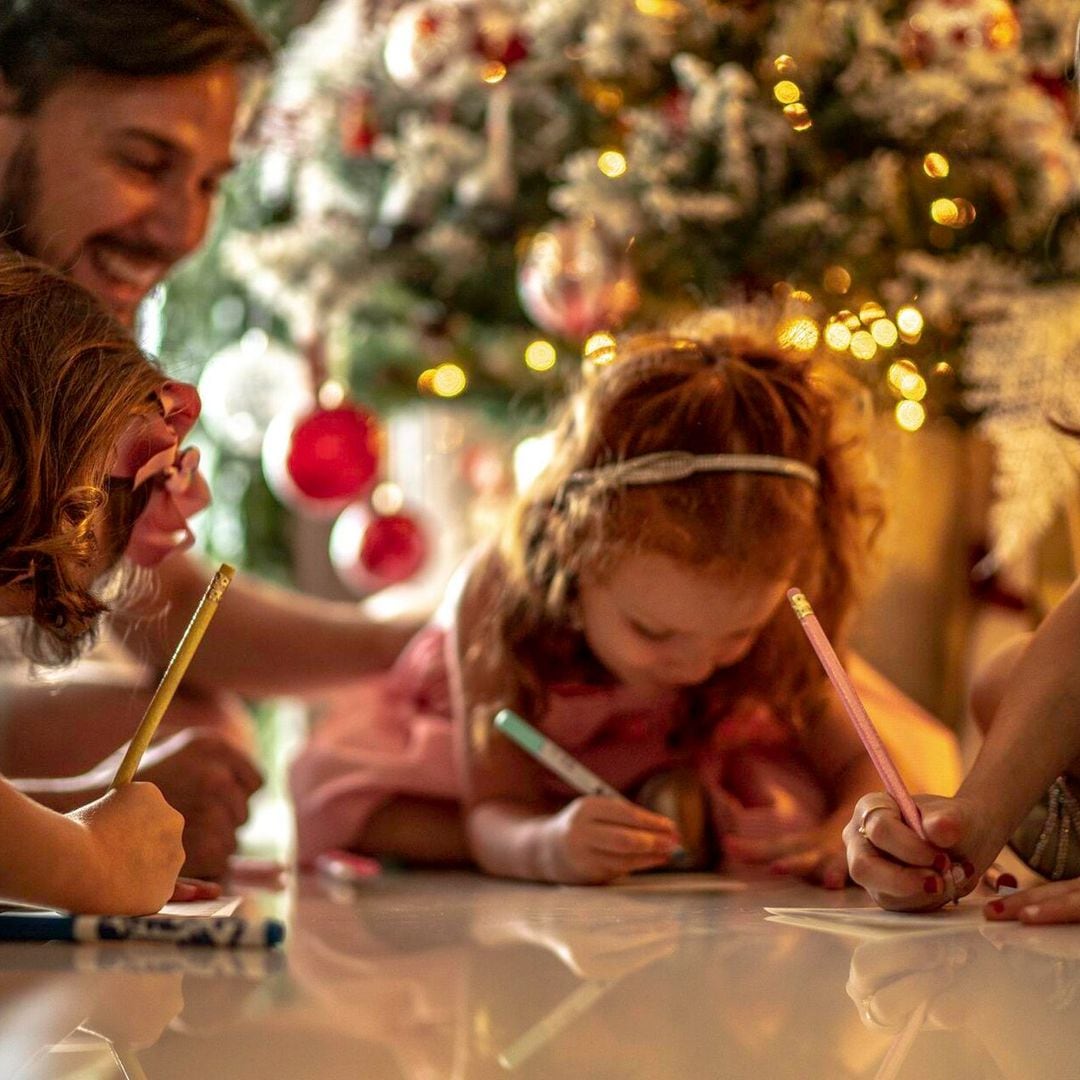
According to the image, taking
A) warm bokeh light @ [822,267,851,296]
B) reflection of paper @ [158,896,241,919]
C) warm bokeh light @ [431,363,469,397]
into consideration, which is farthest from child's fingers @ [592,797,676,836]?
warm bokeh light @ [431,363,469,397]

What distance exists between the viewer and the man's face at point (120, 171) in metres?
1.20

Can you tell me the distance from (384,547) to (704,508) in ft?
2.68

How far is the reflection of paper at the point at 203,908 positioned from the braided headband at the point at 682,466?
15.1 inches

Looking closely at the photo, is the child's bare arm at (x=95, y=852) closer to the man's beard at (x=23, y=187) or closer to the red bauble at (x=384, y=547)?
the man's beard at (x=23, y=187)

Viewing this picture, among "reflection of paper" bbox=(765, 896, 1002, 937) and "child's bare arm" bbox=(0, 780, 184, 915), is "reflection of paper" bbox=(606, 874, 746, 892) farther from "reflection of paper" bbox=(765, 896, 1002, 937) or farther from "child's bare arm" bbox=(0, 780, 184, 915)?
"child's bare arm" bbox=(0, 780, 184, 915)

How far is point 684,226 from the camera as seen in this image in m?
1.58

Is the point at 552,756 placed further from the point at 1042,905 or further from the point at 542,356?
the point at 542,356

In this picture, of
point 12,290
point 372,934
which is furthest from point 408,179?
point 372,934

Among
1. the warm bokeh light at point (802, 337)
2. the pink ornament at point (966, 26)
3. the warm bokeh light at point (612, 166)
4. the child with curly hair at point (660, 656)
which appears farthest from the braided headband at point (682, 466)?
the pink ornament at point (966, 26)

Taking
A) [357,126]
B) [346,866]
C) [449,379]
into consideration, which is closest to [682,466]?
[346,866]

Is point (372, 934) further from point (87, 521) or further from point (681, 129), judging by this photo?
point (681, 129)

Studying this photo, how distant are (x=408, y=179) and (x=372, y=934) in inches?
40.7

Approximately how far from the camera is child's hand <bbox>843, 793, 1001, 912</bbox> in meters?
0.80

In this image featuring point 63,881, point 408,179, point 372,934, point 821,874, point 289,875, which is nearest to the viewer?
point 63,881
